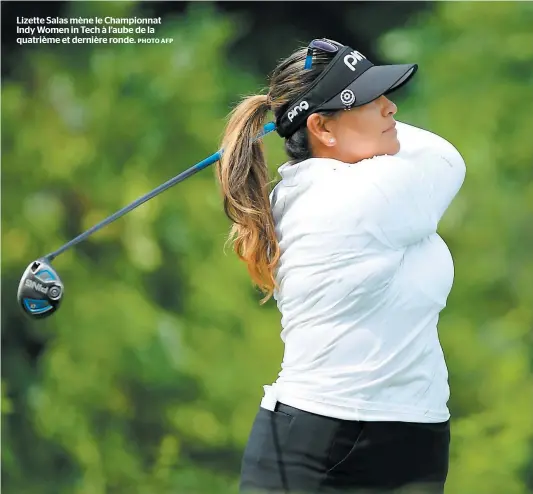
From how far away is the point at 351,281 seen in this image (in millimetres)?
1673

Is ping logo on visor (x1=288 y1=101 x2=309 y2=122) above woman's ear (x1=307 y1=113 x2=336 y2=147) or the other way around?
above

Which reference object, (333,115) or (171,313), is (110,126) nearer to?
(171,313)

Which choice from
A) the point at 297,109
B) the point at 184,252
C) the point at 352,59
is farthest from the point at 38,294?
the point at 184,252

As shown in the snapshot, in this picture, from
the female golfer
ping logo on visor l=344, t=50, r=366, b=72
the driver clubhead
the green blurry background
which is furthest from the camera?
the green blurry background

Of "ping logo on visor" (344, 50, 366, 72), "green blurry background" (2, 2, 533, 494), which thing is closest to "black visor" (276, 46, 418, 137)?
"ping logo on visor" (344, 50, 366, 72)

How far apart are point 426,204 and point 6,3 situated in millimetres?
2513

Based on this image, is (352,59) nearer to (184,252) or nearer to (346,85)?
(346,85)

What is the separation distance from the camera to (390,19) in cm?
A: 370

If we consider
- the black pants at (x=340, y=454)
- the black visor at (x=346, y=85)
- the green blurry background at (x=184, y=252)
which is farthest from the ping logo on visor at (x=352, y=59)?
the green blurry background at (x=184, y=252)

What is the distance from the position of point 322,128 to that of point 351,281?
11.7 inches

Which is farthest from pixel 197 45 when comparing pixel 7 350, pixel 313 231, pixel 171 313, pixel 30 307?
pixel 313 231

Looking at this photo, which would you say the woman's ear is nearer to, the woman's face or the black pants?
the woman's face

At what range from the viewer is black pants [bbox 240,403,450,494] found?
5.63ft

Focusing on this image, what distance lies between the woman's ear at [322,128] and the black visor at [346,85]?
0.01 m
